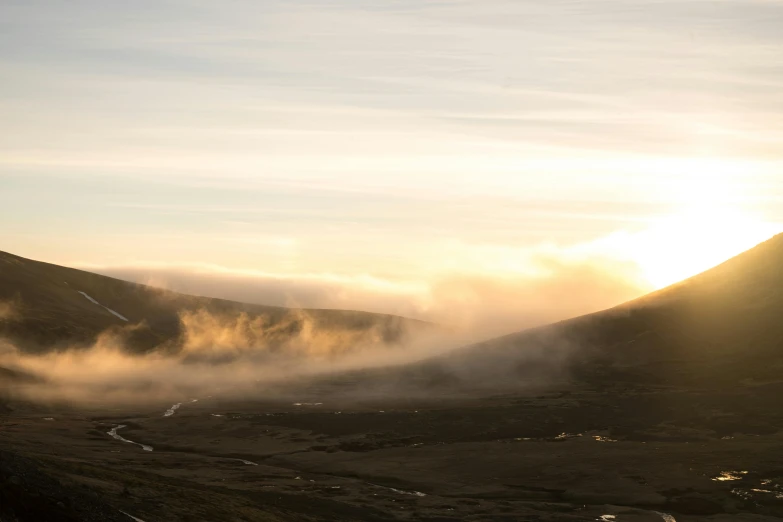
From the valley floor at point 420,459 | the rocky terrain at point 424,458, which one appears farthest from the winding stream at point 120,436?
the rocky terrain at point 424,458

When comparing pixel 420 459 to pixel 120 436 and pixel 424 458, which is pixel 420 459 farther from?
pixel 120 436

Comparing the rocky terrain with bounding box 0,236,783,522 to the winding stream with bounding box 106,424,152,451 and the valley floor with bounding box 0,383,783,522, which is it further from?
the winding stream with bounding box 106,424,152,451

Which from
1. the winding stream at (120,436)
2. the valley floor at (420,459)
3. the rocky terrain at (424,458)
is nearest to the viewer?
the rocky terrain at (424,458)

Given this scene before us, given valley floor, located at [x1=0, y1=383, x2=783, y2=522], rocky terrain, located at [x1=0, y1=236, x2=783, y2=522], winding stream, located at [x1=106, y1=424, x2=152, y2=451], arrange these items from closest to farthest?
rocky terrain, located at [x1=0, y1=236, x2=783, y2=522], valley floor, located at [x1=0, y1=383, x2=783, y2=522], winding stream, located at [x1=106, y1=424, x2=152, y2=451]

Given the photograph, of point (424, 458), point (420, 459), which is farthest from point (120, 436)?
point (424, 458)

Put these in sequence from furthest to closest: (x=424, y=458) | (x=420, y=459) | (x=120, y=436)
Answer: (x=120, y=436) → (x=424, y=458) → (x=420, y=459)

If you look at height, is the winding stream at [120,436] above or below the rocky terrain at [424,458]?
below

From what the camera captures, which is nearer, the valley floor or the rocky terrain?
the rocky terrain

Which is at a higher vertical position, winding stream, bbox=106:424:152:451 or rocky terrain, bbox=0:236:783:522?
rocky terrain, bbox=0:236:783:522

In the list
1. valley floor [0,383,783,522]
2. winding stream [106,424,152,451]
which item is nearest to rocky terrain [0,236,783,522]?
valley floor [0,383,783,522]

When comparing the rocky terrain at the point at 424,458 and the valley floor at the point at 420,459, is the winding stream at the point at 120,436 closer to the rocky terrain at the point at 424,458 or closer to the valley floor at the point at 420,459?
the valley floor at the point at 420,459

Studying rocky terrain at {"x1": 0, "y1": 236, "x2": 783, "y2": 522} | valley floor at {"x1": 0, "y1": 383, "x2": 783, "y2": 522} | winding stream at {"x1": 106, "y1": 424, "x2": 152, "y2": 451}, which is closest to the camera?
rocky terrain at {"x1": 0, "y1": 236, "x2": 783, "y2": 522}

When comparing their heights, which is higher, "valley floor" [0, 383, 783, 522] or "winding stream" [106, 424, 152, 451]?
"valley floor" [0, 383, 783, 522]

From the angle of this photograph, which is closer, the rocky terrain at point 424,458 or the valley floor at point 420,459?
the rocky terrain at point 424,458
